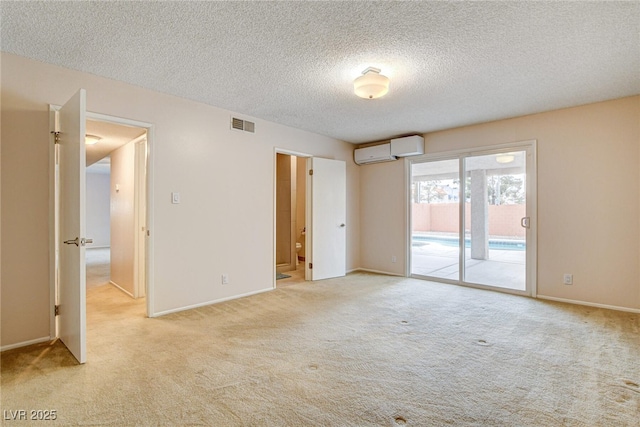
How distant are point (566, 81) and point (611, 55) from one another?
525 millimetres

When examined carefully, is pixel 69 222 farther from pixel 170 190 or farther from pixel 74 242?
pixel 170 190

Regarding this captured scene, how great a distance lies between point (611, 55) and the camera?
2562 mm

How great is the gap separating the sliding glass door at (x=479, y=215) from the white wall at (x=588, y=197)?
19 centimetres

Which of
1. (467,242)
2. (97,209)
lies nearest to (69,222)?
(467,242)

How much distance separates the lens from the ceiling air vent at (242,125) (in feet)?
13.4

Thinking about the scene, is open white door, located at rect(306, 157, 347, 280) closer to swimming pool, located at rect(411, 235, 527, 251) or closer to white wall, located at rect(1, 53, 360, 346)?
white wall, located at rect(1, 53, 360, 346)

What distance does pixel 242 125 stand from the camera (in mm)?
4188

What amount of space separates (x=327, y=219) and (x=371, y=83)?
2.88m

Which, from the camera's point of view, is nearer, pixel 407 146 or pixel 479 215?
pixel 479 215

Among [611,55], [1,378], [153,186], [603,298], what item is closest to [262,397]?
[1,378]

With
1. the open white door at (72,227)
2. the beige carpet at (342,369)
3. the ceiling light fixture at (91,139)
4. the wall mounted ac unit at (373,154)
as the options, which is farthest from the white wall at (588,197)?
the ceiling light fixture at (91,139)

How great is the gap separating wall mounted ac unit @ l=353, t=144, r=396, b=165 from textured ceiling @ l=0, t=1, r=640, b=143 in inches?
70.2

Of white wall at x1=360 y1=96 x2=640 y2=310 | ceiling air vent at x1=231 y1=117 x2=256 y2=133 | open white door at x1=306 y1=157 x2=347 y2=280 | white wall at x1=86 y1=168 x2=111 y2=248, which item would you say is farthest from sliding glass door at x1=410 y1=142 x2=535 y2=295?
white wall at x1=86 y1=168 x2=111 y2=248

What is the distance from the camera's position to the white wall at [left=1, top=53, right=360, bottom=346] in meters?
2.59
